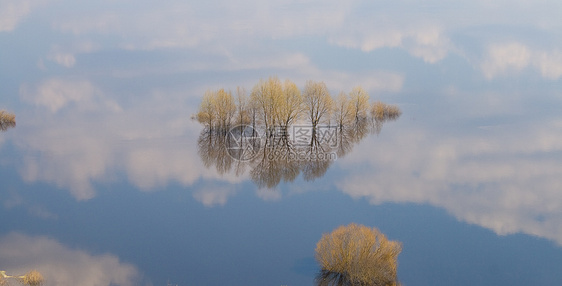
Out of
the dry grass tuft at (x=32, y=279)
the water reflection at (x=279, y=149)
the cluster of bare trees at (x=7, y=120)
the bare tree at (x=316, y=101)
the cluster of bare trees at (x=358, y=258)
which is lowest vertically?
the dry grass tuft at (x=32, y=279)

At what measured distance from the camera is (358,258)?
14789 millimetres

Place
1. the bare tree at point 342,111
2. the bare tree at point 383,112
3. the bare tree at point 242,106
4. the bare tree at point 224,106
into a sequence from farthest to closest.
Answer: the bare tree at point 383,112
the bare tree at point 342,111
the bare tree at point 242,106
the bare tree at point 224,106

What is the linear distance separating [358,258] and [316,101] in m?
11.8

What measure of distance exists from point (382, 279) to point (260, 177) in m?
8.22

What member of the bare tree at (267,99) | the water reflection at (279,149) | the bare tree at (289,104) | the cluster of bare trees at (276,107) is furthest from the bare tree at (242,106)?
the bare tree at (289,104)

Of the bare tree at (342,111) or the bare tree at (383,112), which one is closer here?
the bare tree at (342,111)

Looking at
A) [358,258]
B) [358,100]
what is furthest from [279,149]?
[358,258]

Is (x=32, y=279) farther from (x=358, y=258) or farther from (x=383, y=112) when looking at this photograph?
(x=383, y=112)

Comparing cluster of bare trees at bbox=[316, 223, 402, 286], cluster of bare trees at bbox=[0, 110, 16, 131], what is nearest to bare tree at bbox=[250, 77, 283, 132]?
cluster of bare trees at bbox=[316, 223, 402, 286]

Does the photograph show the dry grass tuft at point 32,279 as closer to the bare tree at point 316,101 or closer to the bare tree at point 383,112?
the bare tree at point 316,101

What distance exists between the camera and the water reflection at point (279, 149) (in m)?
22.5

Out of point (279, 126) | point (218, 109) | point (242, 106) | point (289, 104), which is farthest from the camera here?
point (242, 106)

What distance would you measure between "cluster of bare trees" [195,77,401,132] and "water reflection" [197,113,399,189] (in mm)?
360

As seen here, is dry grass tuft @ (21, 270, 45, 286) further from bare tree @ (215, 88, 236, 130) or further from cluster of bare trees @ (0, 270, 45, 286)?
bare tree @ (215, 88, 236, 130)
